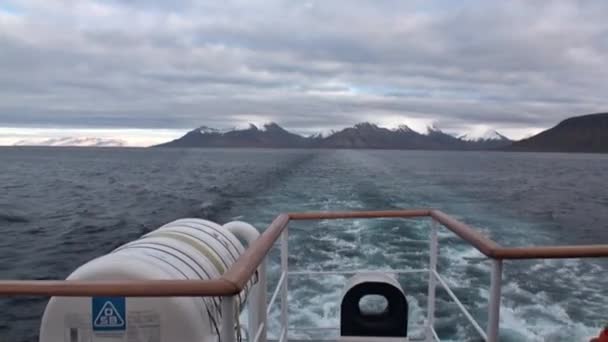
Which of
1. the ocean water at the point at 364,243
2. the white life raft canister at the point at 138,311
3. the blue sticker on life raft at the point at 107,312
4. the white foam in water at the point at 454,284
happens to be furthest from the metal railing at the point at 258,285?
the ocean water at the point at 364,243

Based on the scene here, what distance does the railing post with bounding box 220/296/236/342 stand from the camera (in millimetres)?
1190

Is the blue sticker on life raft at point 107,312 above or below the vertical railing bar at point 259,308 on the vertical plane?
above

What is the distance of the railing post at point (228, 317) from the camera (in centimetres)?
119

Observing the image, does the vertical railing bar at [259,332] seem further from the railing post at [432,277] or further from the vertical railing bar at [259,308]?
the railing post at [432,277]

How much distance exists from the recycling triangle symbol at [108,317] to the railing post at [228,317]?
594 mm

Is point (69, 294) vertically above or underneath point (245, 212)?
above

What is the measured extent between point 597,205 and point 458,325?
1820 centimetres

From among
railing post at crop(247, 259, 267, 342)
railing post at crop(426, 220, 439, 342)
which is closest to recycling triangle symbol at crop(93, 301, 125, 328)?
railing post at crop(247, 259, 267, 342)

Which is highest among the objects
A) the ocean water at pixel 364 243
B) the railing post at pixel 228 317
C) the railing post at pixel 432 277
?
the railing post at pixel 228 317

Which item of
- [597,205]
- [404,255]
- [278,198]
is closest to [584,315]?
[404,255]

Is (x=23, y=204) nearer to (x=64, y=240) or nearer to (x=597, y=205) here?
(x=64, y=240)

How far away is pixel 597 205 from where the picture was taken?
20.8 metres

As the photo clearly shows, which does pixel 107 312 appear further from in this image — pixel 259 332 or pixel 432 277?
pixel 432 277

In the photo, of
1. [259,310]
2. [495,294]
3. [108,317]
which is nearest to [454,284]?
[259,310]
